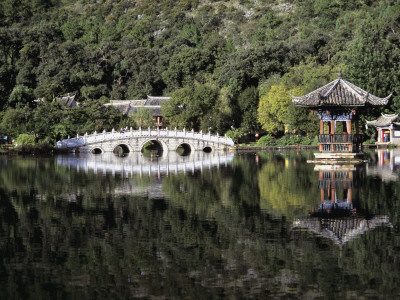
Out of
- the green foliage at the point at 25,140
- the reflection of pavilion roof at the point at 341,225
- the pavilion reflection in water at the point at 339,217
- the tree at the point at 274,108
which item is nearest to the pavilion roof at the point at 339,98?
the pavilion reflection in water at the point at 339,217

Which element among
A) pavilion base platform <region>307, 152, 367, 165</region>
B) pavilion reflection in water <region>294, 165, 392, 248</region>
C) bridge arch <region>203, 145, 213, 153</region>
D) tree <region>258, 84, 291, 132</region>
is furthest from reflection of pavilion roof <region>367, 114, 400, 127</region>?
pavilion reflection in water <region>294, 165, 392, 248</region>

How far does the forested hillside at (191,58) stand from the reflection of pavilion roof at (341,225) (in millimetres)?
38345

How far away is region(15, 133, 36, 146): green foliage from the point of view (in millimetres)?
49469

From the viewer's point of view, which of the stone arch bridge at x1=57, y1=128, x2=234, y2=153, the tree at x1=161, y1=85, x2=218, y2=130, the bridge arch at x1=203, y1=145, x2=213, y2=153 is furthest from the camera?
the tree at x1=161, y1=85, x2=218, y2=130

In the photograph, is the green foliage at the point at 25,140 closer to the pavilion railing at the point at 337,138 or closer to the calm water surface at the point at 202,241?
the pavilion railing at the point at 337,138

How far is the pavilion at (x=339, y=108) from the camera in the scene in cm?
3141

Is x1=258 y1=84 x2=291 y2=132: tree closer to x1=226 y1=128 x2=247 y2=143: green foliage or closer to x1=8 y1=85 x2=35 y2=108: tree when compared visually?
x1=226 y1=128 x2=247 y2=143: green foliage

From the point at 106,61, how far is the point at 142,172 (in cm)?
6098

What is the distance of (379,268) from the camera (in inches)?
396

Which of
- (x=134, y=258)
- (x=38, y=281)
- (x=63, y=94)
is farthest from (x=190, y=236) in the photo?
(x=63, y=94)

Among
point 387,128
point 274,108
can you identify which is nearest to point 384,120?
point 387,128

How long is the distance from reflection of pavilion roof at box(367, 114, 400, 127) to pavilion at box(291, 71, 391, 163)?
19.2m

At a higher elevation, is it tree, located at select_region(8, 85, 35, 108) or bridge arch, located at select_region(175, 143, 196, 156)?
tree, located at select_region(8, 85, 35, 108)

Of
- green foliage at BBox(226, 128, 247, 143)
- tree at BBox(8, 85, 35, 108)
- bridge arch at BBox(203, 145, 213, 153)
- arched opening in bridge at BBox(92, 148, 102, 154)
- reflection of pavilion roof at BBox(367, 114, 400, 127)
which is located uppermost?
tree at BBox(8, 85, 35, 108)
